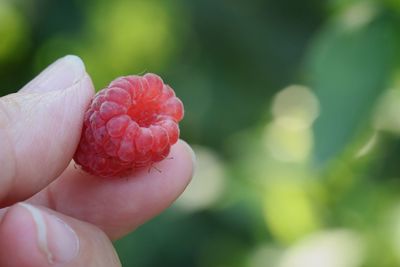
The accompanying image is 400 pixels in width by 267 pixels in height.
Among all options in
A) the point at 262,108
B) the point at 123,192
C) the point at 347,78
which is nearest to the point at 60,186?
the point at 123,192

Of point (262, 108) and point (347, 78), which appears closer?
point (347, 78)

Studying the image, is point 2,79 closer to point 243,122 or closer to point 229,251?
point 243,122

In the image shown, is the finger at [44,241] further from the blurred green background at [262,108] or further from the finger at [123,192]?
the blurred green background at [262,108]

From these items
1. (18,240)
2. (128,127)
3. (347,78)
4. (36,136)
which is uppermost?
(347,78)

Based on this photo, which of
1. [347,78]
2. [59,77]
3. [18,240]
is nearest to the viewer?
[18,240]

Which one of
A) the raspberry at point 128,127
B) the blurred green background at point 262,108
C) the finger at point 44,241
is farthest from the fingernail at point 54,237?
the blurred green background at point 262,108

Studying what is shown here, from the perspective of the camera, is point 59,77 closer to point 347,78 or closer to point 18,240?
point 18,240

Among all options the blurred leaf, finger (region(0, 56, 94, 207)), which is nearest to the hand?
finger (region(0, 56, 94, 207))
